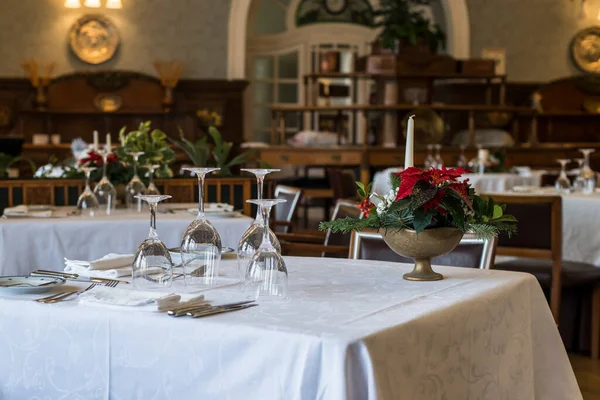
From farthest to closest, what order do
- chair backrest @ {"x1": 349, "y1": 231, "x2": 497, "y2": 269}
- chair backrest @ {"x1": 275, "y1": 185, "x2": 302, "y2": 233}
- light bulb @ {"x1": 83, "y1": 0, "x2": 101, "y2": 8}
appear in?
light bulb @ {"x1": 83, "y1": 0, "x2": 101, "y2": 8} < chair backrest @ {"x1": 275, "y1": 185, "x2": 302, "y2": 233} < chair backrest @ {"x1": 349, "y1": 231, "x2": 497, "y2": 269}

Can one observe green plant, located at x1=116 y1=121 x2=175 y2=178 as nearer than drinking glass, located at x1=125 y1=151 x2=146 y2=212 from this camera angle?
No

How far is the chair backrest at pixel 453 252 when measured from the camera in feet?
8.97

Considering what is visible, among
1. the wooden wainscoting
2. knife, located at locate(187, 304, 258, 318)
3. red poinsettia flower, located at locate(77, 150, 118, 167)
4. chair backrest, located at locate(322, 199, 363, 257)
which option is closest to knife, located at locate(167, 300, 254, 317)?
knife, located at locate(187, 304, 258, 318)

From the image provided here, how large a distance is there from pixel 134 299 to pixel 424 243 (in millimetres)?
743

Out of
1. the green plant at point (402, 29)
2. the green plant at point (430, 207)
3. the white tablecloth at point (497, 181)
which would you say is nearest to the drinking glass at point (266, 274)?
the green plant at point (430, 207)

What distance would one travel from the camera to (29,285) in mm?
2139

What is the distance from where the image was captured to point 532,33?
13328 mm

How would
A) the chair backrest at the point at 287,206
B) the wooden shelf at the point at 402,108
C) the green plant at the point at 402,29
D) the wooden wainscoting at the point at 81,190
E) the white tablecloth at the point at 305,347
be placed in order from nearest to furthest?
the white tablecloth at the point at 305,347 → the wooden wainscoting at the point at 81,190 → the chair backrest at the point at 287,206 → the wooden shelf at the point at 402,108 → the green plant at the point at 402,29

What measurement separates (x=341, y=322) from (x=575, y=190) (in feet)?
15.1

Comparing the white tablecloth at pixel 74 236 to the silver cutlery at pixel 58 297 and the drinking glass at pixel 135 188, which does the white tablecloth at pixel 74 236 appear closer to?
the drinking glass at pixel 135 188

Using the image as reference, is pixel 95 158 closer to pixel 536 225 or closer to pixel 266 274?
pixel 536 225

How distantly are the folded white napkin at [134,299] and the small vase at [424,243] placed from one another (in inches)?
22.3

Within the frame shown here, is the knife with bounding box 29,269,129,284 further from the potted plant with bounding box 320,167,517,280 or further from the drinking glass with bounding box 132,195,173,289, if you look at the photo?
the potted plant with bounding box 320,167,517,280

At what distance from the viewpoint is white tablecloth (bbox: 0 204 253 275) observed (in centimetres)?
398
